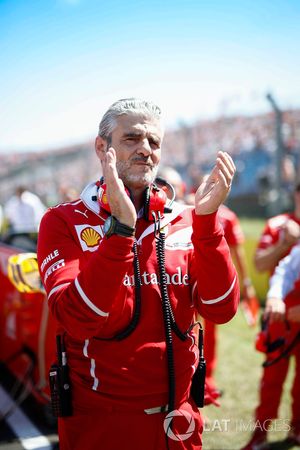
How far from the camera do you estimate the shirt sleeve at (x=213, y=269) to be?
157cm

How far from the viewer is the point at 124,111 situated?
5.76 ft

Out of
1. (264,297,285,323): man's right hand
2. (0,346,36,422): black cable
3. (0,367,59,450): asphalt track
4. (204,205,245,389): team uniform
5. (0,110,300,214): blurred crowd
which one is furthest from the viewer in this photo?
(0,110,300,214): blurred crowd

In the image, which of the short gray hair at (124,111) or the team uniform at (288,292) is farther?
the team uniform at (288,292)

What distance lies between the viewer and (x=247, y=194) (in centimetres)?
1452

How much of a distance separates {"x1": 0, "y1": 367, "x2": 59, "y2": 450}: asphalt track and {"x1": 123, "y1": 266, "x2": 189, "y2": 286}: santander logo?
2.13 meters

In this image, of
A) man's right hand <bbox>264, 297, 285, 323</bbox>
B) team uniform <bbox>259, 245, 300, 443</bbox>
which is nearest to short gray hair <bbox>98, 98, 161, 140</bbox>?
man's right hand <bbox>264, 297, 285, 323</bbox>

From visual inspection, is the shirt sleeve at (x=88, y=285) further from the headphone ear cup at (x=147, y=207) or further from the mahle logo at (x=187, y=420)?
the mahle logo at (x=187, y=420)

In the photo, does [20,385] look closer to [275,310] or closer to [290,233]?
[275,310]

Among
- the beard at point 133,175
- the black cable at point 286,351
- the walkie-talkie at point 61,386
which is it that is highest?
the beard at point 133,175

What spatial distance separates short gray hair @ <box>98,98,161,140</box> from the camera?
176 cm

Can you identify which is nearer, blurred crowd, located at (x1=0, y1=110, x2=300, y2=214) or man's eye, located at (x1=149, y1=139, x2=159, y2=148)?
man's eye, located at (x1=149, y1=139, x2=159, y2=148)

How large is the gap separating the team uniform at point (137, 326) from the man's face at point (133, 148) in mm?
168

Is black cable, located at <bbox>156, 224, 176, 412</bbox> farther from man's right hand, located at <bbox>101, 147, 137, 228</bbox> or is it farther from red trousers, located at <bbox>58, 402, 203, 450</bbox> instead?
man's right hand, located at <bbox>101, 147, 137, 228</bbox>

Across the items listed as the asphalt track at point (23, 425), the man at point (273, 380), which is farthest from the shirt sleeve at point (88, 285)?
the asphalt track at point (23, 425)
